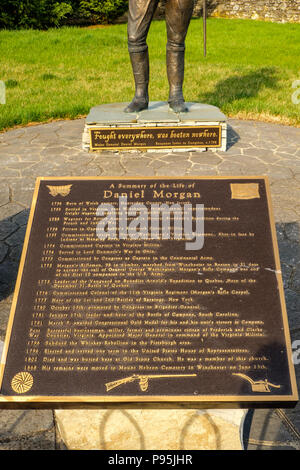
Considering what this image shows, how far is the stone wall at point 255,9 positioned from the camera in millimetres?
16828

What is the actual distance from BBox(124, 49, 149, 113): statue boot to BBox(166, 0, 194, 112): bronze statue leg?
308mm

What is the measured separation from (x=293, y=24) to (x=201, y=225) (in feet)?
55.4

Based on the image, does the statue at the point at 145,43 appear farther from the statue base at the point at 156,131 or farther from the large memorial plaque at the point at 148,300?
the large memorial plaque at the point at 148,300

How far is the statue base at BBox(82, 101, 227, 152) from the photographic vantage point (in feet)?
17.2

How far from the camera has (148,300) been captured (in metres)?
1.98

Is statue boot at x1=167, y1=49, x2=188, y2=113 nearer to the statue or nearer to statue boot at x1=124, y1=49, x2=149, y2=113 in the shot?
the statue

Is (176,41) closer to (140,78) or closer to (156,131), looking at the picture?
(140,78)

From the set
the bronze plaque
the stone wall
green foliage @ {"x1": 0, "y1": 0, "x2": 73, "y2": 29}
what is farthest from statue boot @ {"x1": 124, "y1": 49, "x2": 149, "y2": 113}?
the stone wall

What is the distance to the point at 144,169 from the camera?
5031mm

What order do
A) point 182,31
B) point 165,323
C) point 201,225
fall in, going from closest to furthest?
point 165,323 → point 201,225 → point 182,31

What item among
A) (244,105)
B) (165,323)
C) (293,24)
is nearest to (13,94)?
(244,105)

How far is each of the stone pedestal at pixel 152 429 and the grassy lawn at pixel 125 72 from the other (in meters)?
5.62

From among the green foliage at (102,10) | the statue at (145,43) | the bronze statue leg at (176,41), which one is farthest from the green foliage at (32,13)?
the bronze statue leg at (176,41)
